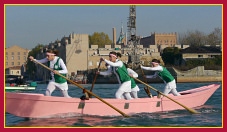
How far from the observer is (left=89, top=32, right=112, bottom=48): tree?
103613 mm

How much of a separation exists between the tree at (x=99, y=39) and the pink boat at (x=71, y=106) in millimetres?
88308

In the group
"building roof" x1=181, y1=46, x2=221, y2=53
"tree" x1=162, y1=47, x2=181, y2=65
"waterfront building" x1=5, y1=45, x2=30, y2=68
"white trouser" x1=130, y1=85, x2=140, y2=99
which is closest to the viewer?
"white trouser" x1=130, y1=85, x2=140, y2=99

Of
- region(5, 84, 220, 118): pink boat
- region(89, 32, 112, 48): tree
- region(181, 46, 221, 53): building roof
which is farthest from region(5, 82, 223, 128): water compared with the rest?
region(89, 32, 112, 48): tree

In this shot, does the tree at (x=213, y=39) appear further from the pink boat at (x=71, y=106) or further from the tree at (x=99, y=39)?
the pink boat at (x=71, y=106)

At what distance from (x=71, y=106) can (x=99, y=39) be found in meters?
93.0

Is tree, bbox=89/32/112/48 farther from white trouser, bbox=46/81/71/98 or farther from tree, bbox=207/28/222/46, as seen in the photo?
white trouser, bbox=46/81/71/98

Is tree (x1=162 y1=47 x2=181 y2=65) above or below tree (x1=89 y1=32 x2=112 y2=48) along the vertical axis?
below

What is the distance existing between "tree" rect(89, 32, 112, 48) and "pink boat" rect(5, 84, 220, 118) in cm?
8831

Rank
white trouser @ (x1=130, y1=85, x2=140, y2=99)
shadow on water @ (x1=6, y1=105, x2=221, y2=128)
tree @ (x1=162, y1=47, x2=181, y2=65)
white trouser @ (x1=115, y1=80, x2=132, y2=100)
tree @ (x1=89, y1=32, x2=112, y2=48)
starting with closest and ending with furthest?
shadow on water @ (x1=6, y1=105, x2=221, y2=128) → white trouser @ (x1=115, y1=80, x2=132, y2=100) → white trouser @ (x1=130, y1=85, x2=140, y2=99) → tree @ (x1=162, y1=47, x2=181, y2=65) → tree @ (x1=89, y1=32, x2=112, y2=48)

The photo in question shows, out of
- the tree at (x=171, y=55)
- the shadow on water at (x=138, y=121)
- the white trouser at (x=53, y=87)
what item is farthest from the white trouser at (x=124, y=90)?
the tree at (x=171, y=55)

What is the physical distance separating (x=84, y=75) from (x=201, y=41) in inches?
1283

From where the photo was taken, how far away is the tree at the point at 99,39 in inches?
4079

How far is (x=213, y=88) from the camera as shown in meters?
17.9

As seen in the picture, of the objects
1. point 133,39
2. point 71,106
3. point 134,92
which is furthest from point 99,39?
point 71,106
